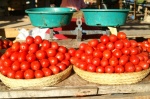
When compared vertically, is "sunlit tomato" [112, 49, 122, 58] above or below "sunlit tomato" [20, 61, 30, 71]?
above

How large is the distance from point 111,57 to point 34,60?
2.59 feet

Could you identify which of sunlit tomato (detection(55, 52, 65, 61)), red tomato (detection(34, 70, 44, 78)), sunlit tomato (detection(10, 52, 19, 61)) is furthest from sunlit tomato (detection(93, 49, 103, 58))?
sunlit tomato (detection(10, 52, 19, 61))

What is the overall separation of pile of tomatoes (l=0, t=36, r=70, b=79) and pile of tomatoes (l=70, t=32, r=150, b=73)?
0.18 metres

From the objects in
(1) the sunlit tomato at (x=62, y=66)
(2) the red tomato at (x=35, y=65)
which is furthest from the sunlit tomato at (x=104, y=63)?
(2) the red tomato at (x=35, y=65)

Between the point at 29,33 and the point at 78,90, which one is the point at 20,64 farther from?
the point at 29,33

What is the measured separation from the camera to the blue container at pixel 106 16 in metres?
3.05

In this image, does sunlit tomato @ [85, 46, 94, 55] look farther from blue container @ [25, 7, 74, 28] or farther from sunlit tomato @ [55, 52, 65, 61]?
blue container @ [25, 7, 74, 28]

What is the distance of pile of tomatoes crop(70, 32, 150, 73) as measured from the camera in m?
2.19

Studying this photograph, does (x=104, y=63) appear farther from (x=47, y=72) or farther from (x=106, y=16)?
(x=106, y=16)

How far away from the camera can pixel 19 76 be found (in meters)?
2.07

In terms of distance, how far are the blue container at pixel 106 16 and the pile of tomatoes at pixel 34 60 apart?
0.84 meters

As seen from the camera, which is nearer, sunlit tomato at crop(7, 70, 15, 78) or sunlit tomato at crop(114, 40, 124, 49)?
sunlit tomato at crop(7, 70, 15, 78)

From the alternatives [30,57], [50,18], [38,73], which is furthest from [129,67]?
[50,18]

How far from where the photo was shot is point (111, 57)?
2293 mm
